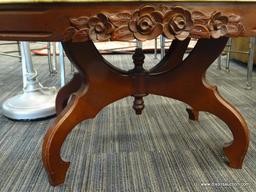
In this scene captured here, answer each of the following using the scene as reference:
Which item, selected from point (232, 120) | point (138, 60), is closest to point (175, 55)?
point (138, 60)

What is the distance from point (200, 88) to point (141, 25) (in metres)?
0.37

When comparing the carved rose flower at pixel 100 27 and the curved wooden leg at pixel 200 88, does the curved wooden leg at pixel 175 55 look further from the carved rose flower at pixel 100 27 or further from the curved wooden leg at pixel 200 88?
the carved rose flower at pixel 100 27

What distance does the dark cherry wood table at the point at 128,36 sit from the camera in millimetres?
754

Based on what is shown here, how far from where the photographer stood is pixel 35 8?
75 centimetres

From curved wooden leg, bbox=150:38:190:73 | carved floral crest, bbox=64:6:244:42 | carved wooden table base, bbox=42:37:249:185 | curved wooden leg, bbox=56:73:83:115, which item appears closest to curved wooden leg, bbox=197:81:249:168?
carved wooden table base, bbox=42:37:249:185

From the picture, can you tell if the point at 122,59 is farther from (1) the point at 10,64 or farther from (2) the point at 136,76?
(2) the point at 136,76

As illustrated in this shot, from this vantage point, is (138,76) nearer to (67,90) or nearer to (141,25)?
(141,25)

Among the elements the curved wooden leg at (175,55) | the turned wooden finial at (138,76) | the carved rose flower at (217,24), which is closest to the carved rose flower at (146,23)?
the carved rose flower at (217,24)

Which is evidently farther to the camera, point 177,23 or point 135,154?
point 135,154

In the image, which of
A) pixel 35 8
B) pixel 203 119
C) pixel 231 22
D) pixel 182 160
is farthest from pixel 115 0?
pixel 203 119

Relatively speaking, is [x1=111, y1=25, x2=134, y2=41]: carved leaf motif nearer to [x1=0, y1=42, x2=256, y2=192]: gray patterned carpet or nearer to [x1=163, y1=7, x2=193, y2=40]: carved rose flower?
[x1=163, y1=7, x2=193, y2=40]: carved rose flower

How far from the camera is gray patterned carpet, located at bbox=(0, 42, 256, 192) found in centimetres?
96

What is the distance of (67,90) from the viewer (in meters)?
1.36

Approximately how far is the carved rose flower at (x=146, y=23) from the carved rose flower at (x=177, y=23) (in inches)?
0.7
